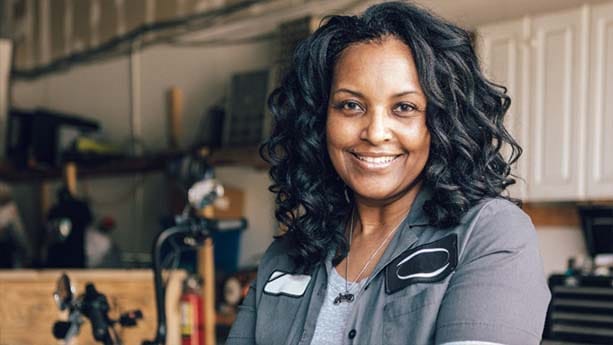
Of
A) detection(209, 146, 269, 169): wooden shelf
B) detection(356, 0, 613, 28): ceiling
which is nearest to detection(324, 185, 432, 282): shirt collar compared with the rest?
detection(356, 0, 613, 28): ceiling

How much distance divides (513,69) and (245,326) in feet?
7.51

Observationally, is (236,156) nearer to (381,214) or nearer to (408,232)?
(381,214)

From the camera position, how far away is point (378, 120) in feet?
4.15

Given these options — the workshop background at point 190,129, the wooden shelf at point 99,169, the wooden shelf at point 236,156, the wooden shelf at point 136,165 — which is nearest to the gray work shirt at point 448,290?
the workshop background at point 190,129

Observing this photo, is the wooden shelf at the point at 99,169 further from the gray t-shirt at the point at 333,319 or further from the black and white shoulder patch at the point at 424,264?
the black and white shoulder patch at the point at 424,264

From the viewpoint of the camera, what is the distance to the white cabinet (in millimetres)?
3023

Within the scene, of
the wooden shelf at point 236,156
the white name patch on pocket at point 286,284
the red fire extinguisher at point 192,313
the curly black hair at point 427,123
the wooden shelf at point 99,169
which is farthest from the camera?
the wooden shelf at point 99,169

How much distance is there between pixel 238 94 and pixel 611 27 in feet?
7.11

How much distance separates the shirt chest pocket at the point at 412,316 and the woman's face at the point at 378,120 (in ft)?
0.82

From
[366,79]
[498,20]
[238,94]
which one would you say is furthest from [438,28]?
[238,94]

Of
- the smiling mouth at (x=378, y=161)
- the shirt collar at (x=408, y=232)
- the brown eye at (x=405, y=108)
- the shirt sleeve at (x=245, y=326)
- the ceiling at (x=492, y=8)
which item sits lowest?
the shirt sleeve at (x=245, y=326)

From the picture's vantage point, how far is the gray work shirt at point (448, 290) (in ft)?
3.47

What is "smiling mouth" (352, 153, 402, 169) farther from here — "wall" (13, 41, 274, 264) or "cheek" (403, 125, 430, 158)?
"wall" (13, 41, 274, 264)

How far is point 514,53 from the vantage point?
327 cm
